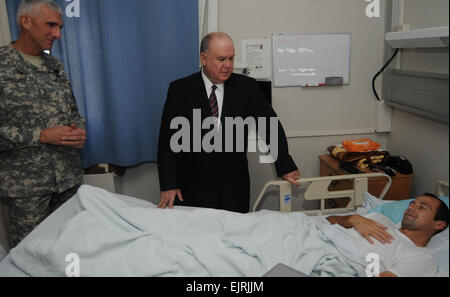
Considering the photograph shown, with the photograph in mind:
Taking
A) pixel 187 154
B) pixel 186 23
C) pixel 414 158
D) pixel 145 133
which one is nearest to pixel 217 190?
pixel 187 154

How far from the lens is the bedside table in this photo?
55.8 inches

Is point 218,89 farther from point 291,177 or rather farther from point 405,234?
point 405,234

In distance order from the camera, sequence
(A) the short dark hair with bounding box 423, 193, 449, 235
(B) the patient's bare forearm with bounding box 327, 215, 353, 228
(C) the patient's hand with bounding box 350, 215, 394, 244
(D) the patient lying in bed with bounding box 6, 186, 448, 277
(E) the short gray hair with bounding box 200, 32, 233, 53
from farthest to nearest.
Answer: (E) the short gray hair with bounding box 200, 32, 233, 53, (B) the patient's bare forearm with bounding box 327, 215, 353, 228, (C) the patient's hand with bounding box 350, 215, 394, 244, (D) the patient lying in bed with bounding box 6, 186, 448, 277, (A) the short dark hair with bounding box 423, 193, 449, 235

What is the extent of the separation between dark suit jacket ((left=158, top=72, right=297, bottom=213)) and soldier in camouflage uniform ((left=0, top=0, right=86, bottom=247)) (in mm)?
462

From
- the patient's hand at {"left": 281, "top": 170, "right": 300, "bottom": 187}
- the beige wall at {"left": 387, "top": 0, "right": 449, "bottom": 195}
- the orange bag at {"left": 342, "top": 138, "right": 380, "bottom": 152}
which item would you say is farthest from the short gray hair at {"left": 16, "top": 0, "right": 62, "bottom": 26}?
the orange bag at {"left": 342, "top": 138, "right": 380, "bottom": 152}

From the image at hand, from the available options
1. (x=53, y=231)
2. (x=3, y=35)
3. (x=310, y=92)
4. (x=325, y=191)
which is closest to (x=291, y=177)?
(x=325, y=191)

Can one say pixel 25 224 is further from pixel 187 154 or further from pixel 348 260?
pixel 348 260

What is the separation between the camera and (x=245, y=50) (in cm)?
235

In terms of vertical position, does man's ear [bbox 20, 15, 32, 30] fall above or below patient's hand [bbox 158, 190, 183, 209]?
above

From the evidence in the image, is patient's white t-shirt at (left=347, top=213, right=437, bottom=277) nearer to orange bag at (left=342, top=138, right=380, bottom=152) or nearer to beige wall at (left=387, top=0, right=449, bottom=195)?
beige wall at (left=387, top=0, right=449, bottom=195)

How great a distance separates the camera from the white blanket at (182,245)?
123 cm

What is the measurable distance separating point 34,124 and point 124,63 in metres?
0.60

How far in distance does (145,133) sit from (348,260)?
4.77ft
